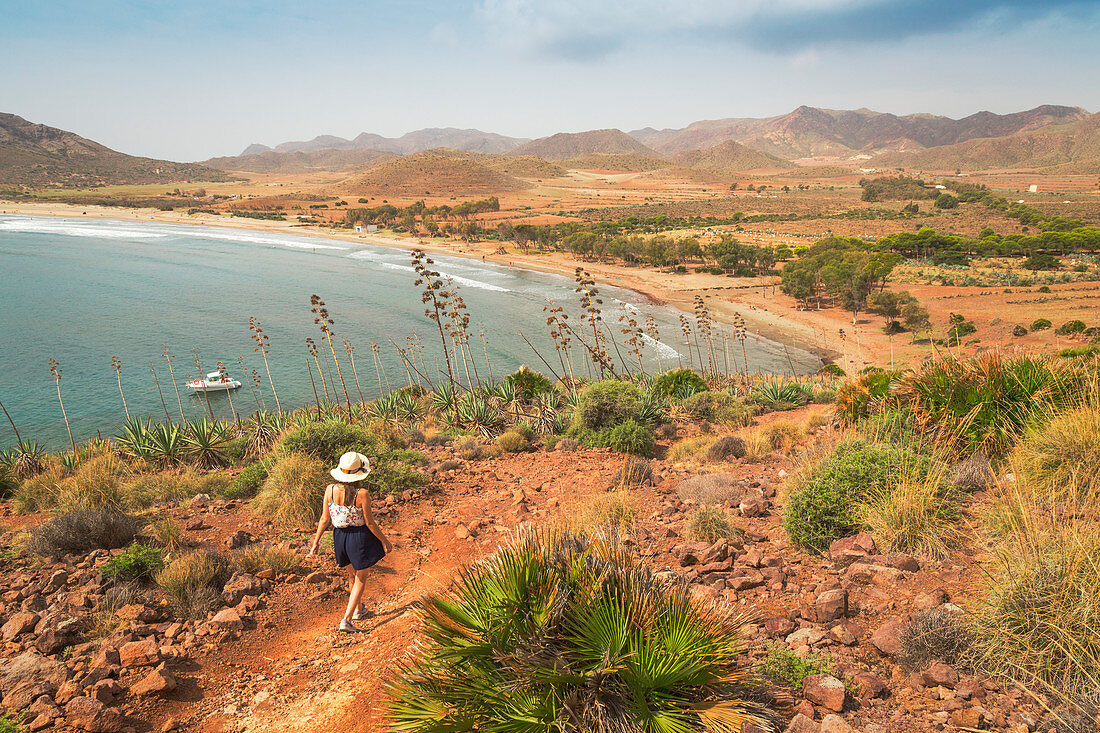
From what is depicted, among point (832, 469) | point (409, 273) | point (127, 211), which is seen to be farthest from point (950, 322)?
point (127, 211)

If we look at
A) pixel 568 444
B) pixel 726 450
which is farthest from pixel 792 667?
pixel 568 444

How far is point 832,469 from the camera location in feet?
18.8

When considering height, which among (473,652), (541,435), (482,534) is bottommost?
(541,435)

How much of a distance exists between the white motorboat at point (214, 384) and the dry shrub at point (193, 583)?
19.5 metres

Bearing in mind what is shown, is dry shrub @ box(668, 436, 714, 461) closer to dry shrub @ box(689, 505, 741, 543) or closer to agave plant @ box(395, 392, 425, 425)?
dry shrub @ box(689, 505, 741, 543)

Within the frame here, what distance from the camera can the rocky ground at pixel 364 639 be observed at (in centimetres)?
325

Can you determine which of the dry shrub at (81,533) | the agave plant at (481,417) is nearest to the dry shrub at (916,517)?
the dry shrub at (81,533)

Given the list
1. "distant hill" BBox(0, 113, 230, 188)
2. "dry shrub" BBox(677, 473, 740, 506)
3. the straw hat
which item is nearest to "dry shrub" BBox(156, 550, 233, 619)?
the straw hat

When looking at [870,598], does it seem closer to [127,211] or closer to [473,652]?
[473,652]

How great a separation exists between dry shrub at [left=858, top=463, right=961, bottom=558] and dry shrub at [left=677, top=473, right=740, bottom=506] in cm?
192

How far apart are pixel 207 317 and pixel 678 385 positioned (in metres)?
34.5

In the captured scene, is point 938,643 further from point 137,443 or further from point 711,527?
point 137,443

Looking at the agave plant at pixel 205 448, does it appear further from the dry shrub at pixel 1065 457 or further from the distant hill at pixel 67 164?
the distant hill at pixel 67 164

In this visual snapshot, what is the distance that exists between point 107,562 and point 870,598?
6.71 metres
